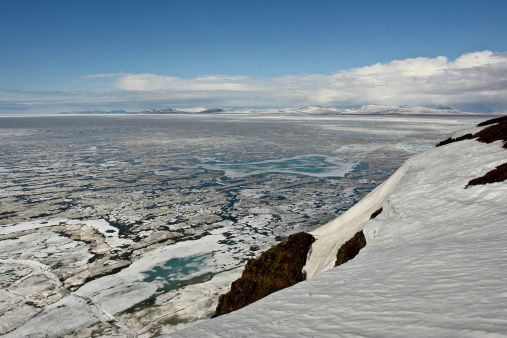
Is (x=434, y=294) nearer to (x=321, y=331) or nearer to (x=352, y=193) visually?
(x=321, y=331)

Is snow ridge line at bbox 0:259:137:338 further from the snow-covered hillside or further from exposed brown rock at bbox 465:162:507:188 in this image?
exposed brown rock at bbox 465:162:507:188

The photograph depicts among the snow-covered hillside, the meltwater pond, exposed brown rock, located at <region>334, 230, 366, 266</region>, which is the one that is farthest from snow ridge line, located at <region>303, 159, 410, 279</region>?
the snow-covered hillside

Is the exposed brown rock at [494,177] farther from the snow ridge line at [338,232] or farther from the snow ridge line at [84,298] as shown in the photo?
the snow ridge line at [84,298]

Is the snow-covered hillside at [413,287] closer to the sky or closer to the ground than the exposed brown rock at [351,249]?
closer to the sky

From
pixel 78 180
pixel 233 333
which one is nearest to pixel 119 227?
A: pixel 78 180

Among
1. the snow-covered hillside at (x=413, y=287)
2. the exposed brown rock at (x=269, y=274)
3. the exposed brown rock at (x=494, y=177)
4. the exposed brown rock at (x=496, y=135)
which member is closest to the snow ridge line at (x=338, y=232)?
the exposed brown rock at (x=269, y=274)

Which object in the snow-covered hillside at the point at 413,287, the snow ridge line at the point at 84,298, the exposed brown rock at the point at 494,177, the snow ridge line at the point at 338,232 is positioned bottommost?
the snow ridge line at the point at 84,298
